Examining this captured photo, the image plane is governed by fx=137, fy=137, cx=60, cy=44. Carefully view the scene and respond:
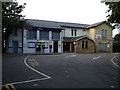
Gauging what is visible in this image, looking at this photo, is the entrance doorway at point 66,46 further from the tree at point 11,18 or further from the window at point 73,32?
the tree at point 11,18

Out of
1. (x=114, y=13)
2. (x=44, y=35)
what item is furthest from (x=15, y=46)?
(x=114, y=13)

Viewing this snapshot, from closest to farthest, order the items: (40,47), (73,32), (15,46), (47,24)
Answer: (15,46), (40,47), (47,24), (73,32)

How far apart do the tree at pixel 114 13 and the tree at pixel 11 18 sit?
17.3 metres

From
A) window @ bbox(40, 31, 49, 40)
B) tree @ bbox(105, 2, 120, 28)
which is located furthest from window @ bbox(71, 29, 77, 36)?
tree @ bbox(105, 2, 120, 28)

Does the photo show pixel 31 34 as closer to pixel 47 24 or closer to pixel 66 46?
pixel 47 24

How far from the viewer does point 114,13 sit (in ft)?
41.1

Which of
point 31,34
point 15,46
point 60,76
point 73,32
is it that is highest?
point 73,32

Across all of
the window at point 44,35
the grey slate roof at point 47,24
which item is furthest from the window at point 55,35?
the grey slate roof at point 47,24

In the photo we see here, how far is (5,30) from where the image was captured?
1008 inches

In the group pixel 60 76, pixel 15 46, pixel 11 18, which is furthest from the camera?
pixel 15 46

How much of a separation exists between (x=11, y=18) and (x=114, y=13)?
1911 centimetres

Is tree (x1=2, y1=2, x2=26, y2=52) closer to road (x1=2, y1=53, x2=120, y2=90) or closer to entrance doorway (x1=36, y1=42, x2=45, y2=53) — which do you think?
entrance doorway (x1=36, y1=42, x2=45, y2=53)

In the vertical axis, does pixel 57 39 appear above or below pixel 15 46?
above

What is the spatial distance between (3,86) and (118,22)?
1243cm
